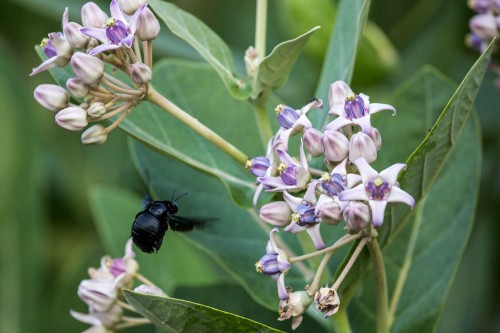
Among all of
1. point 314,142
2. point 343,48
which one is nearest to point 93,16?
point 314,142

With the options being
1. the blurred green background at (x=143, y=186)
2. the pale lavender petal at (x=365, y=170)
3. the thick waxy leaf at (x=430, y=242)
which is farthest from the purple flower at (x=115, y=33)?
the blurred green background at (x=143, y=186)

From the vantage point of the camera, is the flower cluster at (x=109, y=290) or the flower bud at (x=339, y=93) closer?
the flower bud at (x=339, y=93)

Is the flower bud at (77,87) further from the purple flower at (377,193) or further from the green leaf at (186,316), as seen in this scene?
the purple flower at (377,193)

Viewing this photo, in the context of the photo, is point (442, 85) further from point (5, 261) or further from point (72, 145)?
point (72, 145)

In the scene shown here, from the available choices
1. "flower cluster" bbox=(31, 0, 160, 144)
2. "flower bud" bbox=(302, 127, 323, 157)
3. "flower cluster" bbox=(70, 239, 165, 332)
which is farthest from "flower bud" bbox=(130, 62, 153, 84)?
"flower cluster" bbox=(70, 239, 165, 332)

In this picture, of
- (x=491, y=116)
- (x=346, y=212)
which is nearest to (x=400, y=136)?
(x=346, y=212)

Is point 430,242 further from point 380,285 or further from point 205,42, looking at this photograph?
point 205,42
